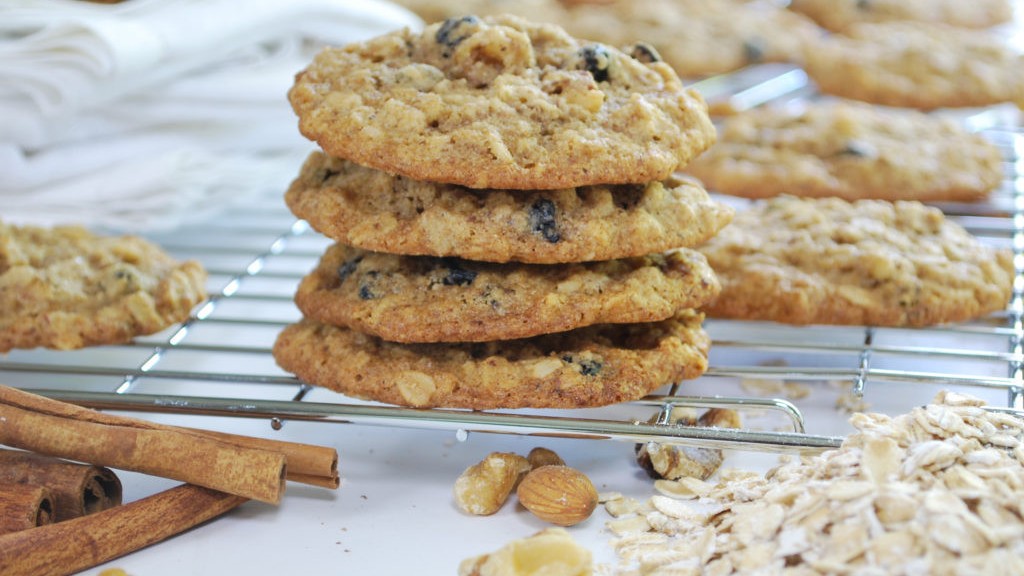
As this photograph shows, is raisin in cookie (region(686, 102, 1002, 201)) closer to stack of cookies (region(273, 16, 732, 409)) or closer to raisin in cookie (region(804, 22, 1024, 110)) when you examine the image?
A: raisin in cookie (region(804, 22, 1024, 110))

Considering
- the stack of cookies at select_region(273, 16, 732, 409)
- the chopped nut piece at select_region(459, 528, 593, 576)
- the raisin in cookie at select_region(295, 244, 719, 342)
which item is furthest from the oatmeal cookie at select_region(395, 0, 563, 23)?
the chopped nut piece at select_region(459, 528, 593, 576)

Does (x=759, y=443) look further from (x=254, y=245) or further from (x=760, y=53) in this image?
(x=760, y=53)

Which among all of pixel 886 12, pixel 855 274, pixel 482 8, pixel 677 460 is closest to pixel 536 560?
pixel 677 460

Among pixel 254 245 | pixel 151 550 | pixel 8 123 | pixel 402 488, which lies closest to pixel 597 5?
pixel 254 245

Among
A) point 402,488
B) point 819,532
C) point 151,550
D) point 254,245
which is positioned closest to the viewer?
point 819,532

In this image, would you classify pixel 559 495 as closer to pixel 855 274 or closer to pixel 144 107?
pixel 855 274
